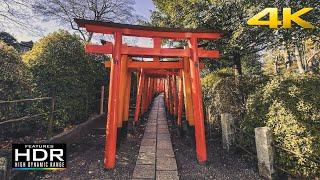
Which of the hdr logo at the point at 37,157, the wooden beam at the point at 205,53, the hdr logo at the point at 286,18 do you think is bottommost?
the hdr logo at the point at 37,157

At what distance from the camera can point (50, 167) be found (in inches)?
212

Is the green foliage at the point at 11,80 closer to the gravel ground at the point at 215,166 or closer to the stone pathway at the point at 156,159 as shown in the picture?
the stone pathway at the point at 156,159

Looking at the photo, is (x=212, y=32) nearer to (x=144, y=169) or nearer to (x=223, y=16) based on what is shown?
(x=223, y=16)

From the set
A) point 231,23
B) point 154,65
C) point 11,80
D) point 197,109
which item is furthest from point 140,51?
point 231,23

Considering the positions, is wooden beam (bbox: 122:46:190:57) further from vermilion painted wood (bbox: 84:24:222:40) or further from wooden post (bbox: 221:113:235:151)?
wooden post (bbox: 221:113:235:151)

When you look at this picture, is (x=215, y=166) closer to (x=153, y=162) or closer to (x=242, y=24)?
(x=153, y=162)

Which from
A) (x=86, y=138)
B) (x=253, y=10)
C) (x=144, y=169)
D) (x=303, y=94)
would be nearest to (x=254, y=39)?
(x=253, y=10)

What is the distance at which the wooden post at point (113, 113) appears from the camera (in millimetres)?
5902

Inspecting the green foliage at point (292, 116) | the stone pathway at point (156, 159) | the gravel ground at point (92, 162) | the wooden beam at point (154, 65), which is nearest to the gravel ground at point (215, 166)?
the stone pathway at point (156, 159)

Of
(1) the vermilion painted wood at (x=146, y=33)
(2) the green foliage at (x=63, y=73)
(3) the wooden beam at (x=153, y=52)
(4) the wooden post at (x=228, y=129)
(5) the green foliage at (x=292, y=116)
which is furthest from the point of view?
(2) the green foliage at (x=63, y=73)

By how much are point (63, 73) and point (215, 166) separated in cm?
560

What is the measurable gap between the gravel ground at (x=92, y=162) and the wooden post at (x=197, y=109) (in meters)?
1.72

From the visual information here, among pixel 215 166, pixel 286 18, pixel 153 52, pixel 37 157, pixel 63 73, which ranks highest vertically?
pixel 286 18

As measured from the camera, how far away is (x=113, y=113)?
611 centimetres
